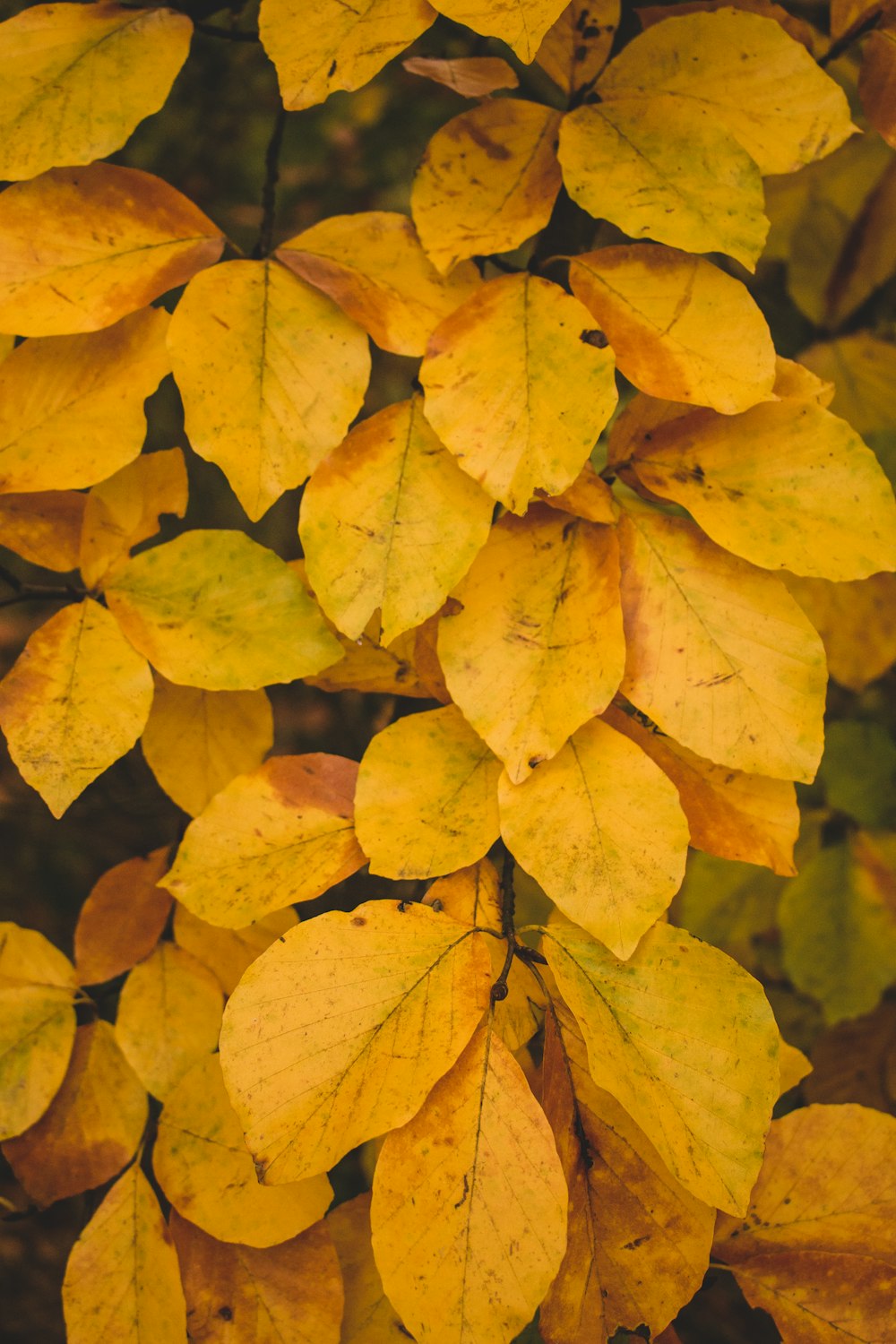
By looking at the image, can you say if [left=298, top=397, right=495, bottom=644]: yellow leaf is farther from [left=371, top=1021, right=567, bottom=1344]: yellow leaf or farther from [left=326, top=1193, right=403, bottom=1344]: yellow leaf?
[left=326, top=1193, right=403, bottom=1344]: yellow leaf

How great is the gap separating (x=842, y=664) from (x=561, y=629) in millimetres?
401

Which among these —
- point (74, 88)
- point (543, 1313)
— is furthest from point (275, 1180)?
point (74, 88)

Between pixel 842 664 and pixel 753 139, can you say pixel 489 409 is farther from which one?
pixel 842 664

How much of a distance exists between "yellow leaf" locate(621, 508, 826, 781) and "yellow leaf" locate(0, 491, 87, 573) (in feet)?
1.03

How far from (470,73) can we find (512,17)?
18 cm

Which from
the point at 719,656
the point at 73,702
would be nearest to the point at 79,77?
the point at 73,702

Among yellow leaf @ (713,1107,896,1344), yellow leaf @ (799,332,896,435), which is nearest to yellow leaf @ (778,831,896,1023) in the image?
yellow leaf @ (713,1107,896,1344)

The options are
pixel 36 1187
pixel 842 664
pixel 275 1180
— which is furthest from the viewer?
pixel 842 664

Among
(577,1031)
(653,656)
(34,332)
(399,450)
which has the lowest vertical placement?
(577,1031)

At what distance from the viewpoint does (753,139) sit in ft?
1.71

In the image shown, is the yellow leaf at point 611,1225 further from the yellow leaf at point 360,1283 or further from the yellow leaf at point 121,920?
the yellow leaf at point 121,920

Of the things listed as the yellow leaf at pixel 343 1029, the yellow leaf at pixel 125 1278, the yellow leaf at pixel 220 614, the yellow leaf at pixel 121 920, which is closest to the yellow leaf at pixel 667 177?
the yellow leaf at pixel 220 614

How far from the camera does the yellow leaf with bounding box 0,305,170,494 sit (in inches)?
21.0

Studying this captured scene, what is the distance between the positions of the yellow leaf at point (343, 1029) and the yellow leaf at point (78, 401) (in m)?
0.27
